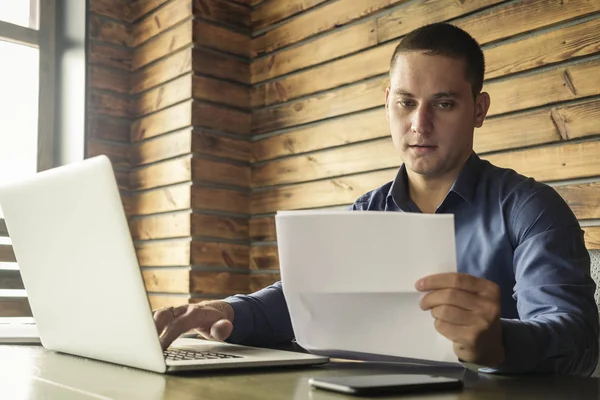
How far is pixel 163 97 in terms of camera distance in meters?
3.42

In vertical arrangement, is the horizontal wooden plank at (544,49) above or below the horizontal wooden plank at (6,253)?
above

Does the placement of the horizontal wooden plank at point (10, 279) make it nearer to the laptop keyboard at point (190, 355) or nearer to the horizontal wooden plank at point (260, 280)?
the horizontal wooden plank at point (260, 280)

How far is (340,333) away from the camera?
99 centimetres

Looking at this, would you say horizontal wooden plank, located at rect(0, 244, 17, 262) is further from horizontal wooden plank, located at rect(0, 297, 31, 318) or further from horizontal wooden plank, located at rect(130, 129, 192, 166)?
horizontal wooden plank, located at rect(130, 129, 192, 166)

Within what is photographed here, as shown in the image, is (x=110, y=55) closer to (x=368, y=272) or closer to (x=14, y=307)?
(x=14, y=307)

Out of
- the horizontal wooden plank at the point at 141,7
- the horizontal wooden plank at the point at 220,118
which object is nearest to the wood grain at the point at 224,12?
the horizontal wooden plank at the point at 141,7

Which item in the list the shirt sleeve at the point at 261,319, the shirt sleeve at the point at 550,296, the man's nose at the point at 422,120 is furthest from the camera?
the man's nose at the point at 422,120

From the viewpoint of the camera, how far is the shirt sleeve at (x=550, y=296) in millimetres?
1038

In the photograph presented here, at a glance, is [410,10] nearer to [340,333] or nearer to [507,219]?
[507,219]

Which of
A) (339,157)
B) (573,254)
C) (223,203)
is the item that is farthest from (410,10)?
(573,254)

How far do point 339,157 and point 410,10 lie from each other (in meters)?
0.63

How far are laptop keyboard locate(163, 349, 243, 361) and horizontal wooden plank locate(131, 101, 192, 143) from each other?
216cm

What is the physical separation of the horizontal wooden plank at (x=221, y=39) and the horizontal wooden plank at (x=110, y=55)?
55cm

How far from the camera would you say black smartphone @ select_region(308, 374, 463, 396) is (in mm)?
783
